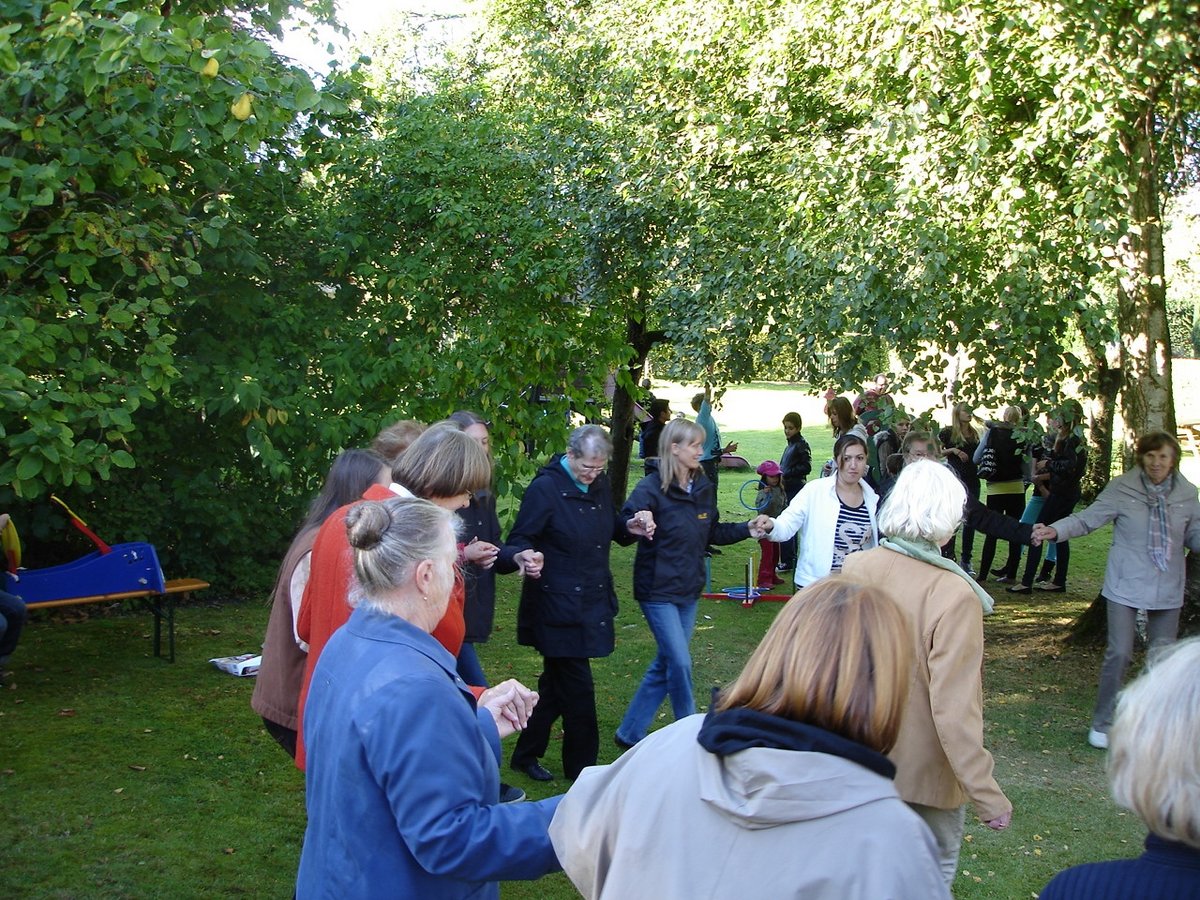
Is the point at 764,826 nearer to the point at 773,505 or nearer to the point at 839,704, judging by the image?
the point at 839,704

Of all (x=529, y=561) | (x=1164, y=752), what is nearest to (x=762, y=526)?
(x=529, y=561)

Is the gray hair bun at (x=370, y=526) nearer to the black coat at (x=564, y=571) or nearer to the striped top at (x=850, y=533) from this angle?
the black coat at (x=564, y=571)

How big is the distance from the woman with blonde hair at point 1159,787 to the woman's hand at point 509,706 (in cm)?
131

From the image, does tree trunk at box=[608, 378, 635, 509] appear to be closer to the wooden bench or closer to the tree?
the tree

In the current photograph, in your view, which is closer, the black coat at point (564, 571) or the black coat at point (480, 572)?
the black coat at point (480, 572)

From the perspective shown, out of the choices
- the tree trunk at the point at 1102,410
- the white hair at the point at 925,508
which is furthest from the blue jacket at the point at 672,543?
the tree trunk at the point at 1102,410

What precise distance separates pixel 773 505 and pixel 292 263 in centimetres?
606

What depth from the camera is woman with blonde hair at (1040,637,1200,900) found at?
1.75 metres

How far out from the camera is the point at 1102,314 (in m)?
6.59

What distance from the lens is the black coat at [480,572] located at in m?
5.39

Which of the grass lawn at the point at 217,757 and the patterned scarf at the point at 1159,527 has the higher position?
the patterned scarf at the point at 1159,527

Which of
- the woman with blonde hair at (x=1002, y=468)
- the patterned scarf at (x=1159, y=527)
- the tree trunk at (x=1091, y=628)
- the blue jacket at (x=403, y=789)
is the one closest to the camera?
the blue jacket at (x=403, y=789)

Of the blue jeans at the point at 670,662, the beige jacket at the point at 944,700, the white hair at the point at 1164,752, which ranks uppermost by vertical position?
the white hair at the point at 1164,752

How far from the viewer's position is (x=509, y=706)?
9.14 ft
